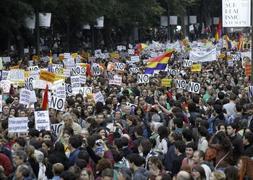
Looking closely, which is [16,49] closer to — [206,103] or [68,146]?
[206,103]

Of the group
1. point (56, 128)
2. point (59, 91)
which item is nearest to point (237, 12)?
point (59, 91)

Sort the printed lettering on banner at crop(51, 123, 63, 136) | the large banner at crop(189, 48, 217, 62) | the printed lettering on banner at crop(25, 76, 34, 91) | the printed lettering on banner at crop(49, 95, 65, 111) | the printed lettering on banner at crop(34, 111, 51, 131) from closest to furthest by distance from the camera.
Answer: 1. the printed lettering on banner at crop(34, 111, 51, 131)
2. the printed lettering on banner at crop(51, 123, 63, 136)
3. the printed lettering on banner at crop(49, 95, 65, 111)
4. the printed lettering on banner at crop(25, 76, 34, 91)
5. the large banner at crop(189, 48, 217, 62)

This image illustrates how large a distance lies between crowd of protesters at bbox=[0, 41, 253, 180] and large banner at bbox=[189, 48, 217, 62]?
14.9m

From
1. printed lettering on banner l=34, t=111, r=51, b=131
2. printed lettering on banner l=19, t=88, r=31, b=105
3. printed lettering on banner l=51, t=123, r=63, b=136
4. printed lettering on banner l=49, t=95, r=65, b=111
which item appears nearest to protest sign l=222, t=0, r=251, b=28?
printed lettering on banner l=19, t=88, r=31, b=105

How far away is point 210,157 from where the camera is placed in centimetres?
1264

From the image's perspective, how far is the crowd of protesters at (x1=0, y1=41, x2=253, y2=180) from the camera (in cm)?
1145

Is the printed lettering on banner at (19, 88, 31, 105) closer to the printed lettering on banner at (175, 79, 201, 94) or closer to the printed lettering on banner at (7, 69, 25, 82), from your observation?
the printed lettering on banner at (175, 79, 201, 94)

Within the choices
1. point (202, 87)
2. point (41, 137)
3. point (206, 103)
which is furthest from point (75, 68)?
point (41, 137)

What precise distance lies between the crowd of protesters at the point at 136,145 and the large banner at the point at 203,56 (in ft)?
48.8

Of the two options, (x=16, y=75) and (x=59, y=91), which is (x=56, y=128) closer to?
(x=59, y=91)

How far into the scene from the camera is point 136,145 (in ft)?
44.5

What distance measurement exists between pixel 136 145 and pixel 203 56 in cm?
2173

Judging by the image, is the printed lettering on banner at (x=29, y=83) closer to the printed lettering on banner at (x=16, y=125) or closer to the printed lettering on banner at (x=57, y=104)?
the printed lettering on banner at (x=57, y=104)

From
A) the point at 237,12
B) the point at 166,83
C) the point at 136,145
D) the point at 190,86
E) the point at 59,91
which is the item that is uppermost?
the point at 237,12
